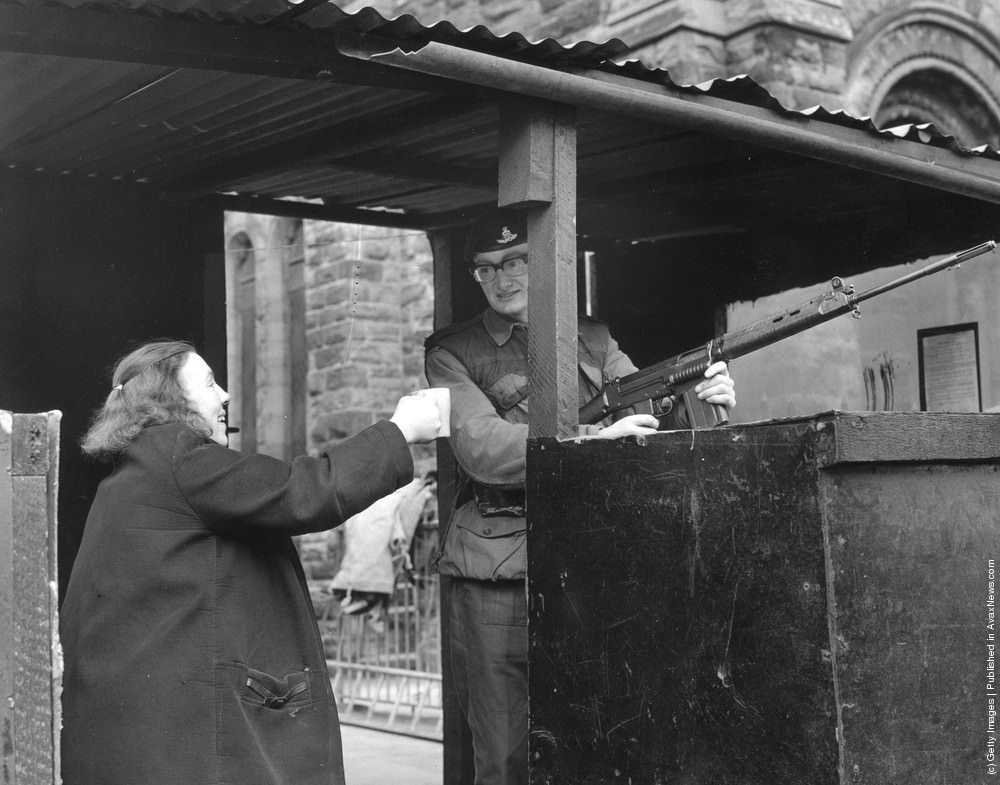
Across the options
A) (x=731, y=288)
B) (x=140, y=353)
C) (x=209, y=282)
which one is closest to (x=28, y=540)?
(x=140, y=353)

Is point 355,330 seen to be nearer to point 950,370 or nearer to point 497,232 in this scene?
A: point 950,370

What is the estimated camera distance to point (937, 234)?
561cm

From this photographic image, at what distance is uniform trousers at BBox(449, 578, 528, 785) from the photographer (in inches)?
165

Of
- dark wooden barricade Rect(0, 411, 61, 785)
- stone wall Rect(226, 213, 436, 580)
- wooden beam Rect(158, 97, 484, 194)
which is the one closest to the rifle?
wooden beam Rect(158, 97, 484, 194)

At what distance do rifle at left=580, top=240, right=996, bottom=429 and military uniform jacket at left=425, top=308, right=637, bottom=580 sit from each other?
0.19 metres

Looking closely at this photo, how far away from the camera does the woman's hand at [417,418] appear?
3498 mm

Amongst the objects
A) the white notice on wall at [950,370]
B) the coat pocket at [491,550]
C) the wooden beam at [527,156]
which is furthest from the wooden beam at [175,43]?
the white notice on wall at [950,370]

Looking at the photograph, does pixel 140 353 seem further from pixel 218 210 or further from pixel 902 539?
pixel 218 210

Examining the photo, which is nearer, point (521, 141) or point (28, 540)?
point (28, 540)

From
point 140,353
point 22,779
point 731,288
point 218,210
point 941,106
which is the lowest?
point 22,779

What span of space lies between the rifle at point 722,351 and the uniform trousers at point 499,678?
0.75 meters

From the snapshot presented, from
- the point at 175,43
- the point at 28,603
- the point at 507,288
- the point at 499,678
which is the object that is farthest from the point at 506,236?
the point at 28,603

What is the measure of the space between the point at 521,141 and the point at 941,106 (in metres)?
7.68

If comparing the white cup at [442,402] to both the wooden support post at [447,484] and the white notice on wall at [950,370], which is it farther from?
the white notice on wall at [950,370]
